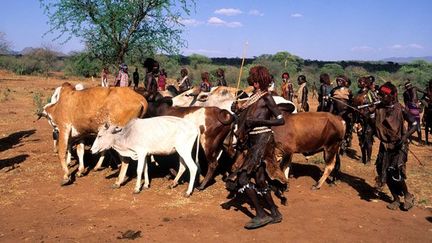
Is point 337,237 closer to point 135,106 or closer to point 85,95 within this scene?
point 135,106

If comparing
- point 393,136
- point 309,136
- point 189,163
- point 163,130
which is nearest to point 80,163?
point 163,130

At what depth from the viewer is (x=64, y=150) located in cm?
867

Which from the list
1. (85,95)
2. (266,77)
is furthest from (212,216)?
(85,95)

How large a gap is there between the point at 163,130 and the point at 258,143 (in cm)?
229

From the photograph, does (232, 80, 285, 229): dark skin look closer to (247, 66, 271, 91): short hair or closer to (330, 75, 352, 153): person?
(247, 66, 271, 91): short hair

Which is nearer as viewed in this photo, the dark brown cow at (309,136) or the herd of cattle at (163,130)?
the herd of cattle at (163,130)

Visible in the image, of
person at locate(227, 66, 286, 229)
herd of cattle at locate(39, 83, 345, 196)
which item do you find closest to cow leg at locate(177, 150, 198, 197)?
herd of cattle at locate(39, 83, 345, 196)

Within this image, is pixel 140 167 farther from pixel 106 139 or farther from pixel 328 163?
pixel 328 163

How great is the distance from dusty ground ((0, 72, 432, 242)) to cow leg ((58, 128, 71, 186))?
19cm

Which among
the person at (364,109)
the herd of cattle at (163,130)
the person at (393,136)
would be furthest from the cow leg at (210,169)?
the person at (364,109)

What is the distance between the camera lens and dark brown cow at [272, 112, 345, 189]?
8.41 m

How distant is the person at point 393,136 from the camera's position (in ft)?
23.8

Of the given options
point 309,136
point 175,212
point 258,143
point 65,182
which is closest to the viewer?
point 258,143

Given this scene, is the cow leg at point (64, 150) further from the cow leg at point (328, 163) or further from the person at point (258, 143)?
the cow leg at point (328, 163)
